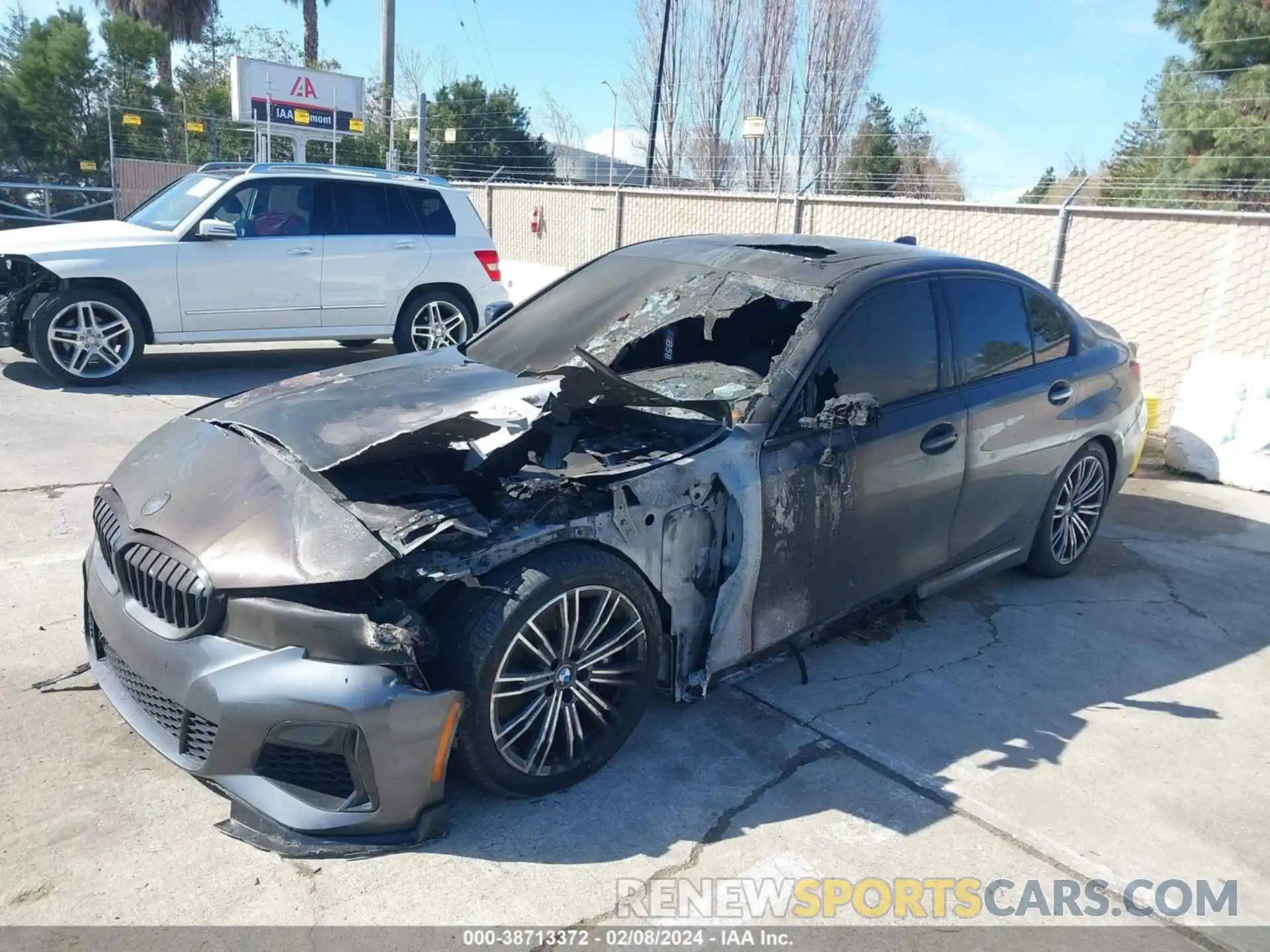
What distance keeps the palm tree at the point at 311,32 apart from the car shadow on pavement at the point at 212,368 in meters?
21.3

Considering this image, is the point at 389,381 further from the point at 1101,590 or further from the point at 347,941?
the point at 1101,590

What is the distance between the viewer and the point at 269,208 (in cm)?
898

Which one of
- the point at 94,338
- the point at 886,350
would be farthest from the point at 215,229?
the point at 886,350

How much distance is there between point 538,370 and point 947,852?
7.92 ft

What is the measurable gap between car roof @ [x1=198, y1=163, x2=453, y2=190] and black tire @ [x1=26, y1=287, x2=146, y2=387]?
164 cm

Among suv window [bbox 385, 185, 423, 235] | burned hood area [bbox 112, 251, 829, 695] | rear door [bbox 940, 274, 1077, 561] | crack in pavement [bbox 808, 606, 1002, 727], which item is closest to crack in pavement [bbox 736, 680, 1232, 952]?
crack in pavement [bbox 808, 606, 1002, 727]

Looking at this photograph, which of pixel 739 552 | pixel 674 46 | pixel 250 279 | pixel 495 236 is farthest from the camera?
pixel 674 46

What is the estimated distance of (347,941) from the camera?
249cm

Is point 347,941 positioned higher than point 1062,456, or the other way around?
point 1062,456

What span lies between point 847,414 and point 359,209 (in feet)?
23.8

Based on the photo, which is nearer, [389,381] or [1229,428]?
[389,381]

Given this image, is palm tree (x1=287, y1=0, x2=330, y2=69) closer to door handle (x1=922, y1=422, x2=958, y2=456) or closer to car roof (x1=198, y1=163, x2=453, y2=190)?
car roof (x1=198, y1=163, x2=453, y2=190)

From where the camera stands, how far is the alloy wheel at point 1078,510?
5223 millimetres

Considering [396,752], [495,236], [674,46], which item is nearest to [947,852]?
[396,752]
